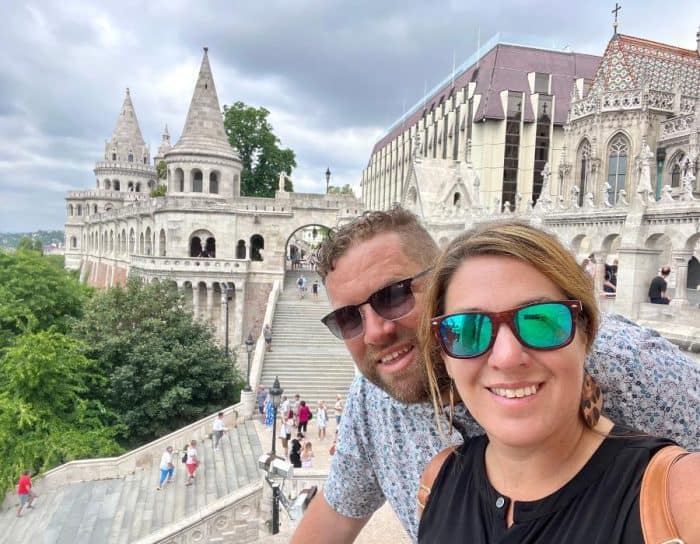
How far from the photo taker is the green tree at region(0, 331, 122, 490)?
54.4 feet

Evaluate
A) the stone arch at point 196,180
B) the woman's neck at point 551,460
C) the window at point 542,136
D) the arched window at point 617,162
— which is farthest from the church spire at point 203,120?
the woman's neck at point 551,460

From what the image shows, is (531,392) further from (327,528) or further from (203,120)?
(203,120)

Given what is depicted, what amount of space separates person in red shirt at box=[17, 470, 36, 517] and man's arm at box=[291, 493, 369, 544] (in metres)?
15.6

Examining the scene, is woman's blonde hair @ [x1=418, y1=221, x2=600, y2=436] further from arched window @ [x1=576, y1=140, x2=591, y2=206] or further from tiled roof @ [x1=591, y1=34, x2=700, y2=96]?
tiled roof @ [x1=591, y1=34, x2=700, y2=96]

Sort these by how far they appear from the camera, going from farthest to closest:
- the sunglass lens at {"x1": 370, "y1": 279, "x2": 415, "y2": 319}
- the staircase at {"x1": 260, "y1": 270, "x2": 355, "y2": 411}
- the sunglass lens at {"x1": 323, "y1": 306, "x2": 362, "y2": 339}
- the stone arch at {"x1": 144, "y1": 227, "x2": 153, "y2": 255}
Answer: the stone arch at {"x1": 144, "y1": 227, "x2": 153, "y2": 255}, the staircase at {"x1": 260, "y1": 270, "x2": 355, "y2": 411}, the sunglass lens at {"x1": 323, "y1": 306, "x2": 362, "y2": 339}, the sunglass lens at {"x1": 370, "y1": 279, "x2": 415, "y2": 319}

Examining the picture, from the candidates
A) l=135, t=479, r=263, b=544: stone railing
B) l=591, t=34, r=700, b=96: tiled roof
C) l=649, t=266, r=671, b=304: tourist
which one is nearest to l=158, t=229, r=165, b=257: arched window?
l=135, t=479, r=263, b=544: stone railing

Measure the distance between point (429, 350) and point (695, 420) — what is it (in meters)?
0.93

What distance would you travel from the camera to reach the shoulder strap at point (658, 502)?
1.04 metres

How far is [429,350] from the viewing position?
1693 mm

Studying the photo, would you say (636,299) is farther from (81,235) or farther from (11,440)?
(81,235)

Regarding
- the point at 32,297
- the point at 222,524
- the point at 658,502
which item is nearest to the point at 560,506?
the point at 658,502

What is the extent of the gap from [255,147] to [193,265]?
62.6 feet

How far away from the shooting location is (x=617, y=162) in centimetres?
2317

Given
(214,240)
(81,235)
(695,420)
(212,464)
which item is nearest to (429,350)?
(695,420)
